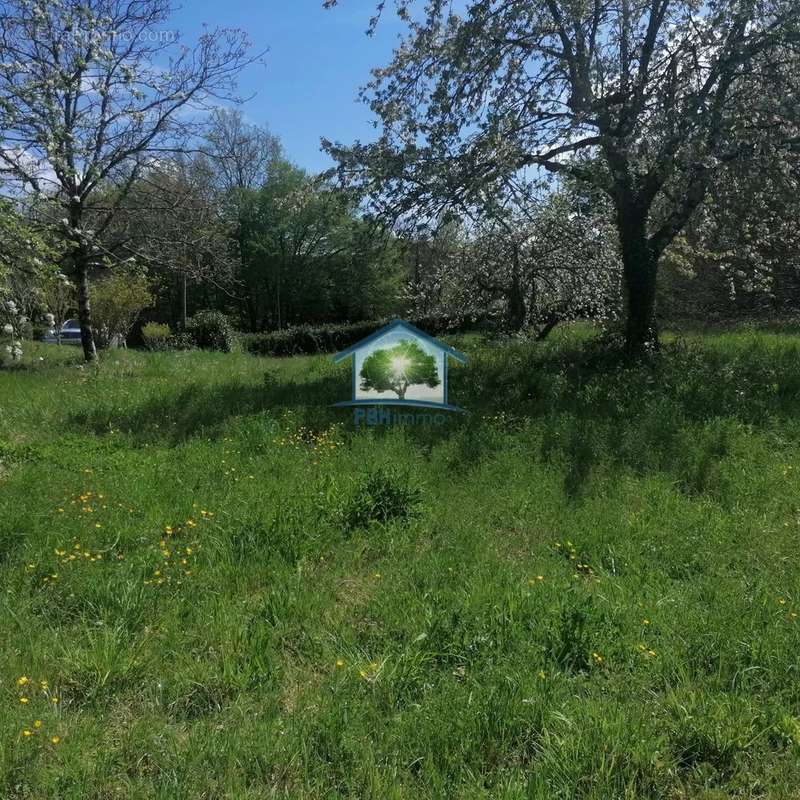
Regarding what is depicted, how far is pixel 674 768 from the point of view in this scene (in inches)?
87.9

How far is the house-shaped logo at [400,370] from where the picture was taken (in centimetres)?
764

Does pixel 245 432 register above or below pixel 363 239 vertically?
below

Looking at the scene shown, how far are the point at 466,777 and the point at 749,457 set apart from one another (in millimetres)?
4461

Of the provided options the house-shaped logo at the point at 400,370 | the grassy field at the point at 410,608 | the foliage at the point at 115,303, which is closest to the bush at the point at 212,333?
the foliage at the point at 115,303

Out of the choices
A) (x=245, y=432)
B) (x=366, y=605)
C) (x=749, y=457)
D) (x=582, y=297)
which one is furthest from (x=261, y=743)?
(x=582, y=297)

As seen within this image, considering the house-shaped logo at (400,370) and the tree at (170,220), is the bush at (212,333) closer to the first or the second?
the tree at (170,220)

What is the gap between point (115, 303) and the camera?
62.9 ft

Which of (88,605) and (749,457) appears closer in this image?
(88,605)

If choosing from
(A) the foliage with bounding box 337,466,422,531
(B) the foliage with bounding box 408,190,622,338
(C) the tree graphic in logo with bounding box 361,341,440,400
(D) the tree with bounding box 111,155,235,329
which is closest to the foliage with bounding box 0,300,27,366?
(C) the tree graphic in logo with bounding box 361,341,440,400

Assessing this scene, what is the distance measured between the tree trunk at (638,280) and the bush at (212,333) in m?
11.7

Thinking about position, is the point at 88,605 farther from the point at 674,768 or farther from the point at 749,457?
the point at 749,457

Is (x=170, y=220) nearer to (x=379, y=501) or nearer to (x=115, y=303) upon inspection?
(x=115, y=303)

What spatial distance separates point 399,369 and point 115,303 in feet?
47.9

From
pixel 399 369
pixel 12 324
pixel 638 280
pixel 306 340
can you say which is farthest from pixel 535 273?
pixel 12 324
